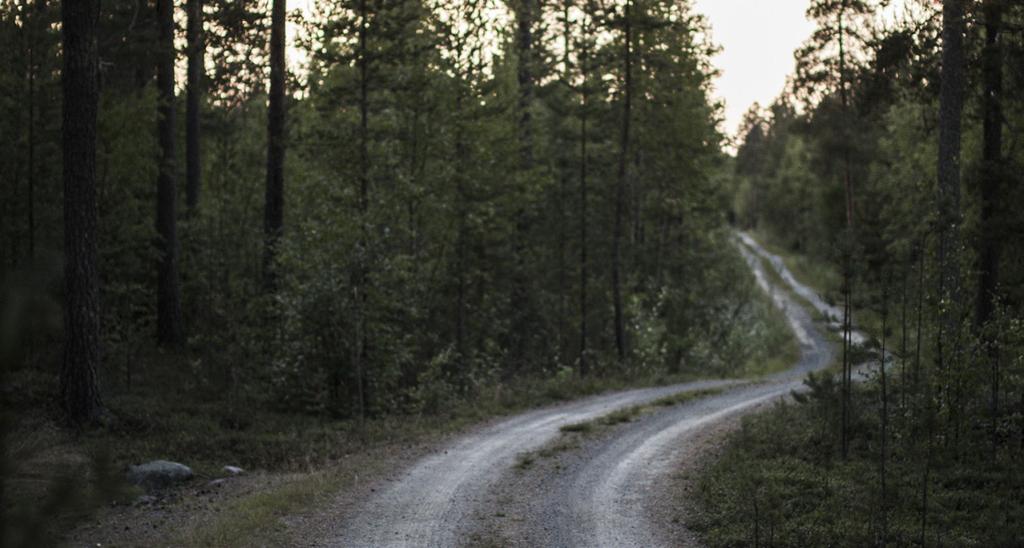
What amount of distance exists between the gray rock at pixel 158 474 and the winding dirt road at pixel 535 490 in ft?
10.8

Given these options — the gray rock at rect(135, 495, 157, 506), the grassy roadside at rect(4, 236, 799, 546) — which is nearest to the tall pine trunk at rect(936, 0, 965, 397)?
the grassy roadside at rect(4, 236, 799, 546)

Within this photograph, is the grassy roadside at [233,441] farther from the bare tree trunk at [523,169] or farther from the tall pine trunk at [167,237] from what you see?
the bare tree trunk at [523,169]

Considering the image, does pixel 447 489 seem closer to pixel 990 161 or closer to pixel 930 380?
pixel 930 380

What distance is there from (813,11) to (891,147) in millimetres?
15735

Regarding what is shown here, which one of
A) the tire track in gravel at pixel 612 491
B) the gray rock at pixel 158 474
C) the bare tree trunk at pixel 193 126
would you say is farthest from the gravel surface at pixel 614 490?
the bare tree trunk at pixel 193 126

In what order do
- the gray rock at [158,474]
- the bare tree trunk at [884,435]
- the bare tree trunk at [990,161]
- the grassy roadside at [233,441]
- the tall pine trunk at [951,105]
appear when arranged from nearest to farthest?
the bare tree trunk at [884,435]
the grassy roadside at [233,441]
the gray rock at [158,474]
the tall pine trunk at [951,105]
the bare tree trunk at [990,161]

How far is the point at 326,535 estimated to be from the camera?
33.5 ft

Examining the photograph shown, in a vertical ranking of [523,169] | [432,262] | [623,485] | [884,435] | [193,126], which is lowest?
[623,485]

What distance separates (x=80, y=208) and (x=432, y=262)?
12443 mm

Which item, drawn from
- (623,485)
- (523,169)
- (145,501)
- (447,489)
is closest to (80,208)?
(145,501)

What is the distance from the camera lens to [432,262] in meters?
25.5

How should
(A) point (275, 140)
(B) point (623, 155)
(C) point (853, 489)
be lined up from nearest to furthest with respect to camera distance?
(C) point (853, 489), (A) point (275, 140), (B) point (623, 155)

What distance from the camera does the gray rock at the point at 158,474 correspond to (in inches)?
496

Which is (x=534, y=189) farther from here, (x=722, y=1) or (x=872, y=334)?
(x=872, y=334)
